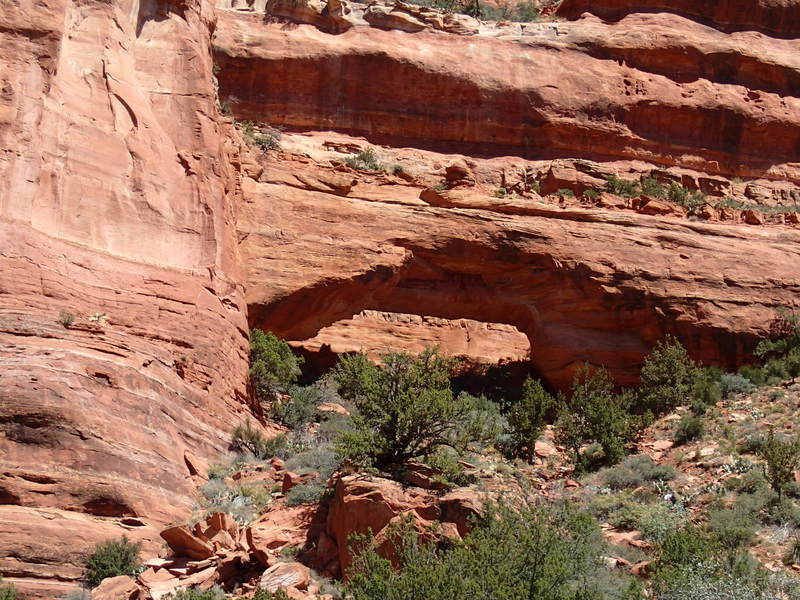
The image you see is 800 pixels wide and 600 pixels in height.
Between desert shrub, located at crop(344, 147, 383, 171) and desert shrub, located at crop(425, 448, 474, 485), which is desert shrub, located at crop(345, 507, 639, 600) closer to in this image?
desert shrub, located at crop(425, 448, 474, 485)

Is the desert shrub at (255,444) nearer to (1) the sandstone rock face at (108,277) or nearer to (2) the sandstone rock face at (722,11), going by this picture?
(1) the sandstone rock face at (108,277)

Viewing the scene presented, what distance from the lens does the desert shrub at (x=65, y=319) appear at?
52.0 feet

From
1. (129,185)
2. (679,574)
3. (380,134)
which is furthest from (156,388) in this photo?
(380,134)

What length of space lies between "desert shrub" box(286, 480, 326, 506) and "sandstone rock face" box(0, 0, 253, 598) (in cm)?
150

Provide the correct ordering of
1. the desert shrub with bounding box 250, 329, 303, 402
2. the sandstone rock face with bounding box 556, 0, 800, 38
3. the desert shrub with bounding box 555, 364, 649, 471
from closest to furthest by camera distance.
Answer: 1. the desert shrub with bounding box 555, 364, 649, 471
2. the desert shrub with bounding box 250, 329, 303, 402
3. the sandstone rock face with bounding box 556, 0, 800, 38

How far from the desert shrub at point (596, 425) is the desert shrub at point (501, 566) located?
4.81 metres

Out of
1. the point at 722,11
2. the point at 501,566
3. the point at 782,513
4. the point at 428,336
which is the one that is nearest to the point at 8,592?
the point at 501,566

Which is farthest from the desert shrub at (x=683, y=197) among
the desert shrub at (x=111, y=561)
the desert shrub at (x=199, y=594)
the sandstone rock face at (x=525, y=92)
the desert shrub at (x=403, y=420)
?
the desert shrub at (x=199, y=594)

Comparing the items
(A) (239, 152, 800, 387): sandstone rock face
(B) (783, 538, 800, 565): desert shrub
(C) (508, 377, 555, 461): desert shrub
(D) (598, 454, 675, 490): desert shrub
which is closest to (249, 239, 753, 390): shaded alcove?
(A) (239, 152, 800, 387): sandstone rock face

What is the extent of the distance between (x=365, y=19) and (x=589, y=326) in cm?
1285

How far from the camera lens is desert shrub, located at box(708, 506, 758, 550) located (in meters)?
13.1

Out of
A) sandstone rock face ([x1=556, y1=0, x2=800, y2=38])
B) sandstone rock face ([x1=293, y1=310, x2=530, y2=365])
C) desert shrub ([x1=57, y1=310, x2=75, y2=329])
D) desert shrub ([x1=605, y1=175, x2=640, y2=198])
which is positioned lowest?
sandstone rock face ([x1=293, y1=310, x2=530, y2=365])

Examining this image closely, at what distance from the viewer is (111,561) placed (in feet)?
42.2

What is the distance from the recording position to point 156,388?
53.5ft
